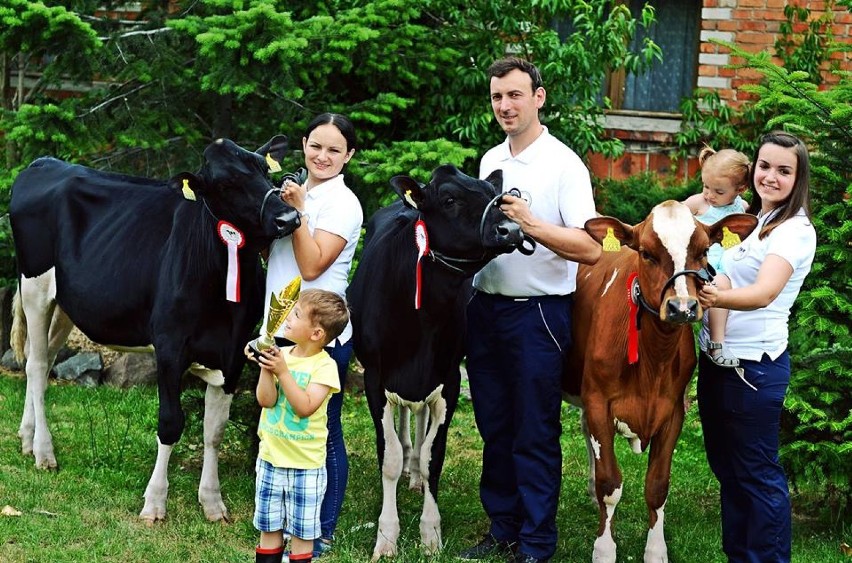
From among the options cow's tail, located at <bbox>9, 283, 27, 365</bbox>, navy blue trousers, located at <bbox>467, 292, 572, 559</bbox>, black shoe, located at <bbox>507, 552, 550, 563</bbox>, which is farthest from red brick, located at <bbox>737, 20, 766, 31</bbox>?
cow's tail, located at <bbox>9, 283, 27, 365</bbox>

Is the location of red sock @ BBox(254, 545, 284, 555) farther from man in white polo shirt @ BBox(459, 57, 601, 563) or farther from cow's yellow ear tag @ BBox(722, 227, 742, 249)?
cow's yellow ear tag @ BBox(722, 227, 742, 249)

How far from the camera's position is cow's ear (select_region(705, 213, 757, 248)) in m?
4.79

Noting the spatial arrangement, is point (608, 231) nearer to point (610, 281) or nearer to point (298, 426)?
point (610, 281)

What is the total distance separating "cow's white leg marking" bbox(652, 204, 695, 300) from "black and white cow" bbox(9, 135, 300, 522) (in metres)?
1.66

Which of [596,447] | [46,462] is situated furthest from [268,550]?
[46,462]

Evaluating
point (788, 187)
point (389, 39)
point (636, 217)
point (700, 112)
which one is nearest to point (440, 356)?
point (788, 187)

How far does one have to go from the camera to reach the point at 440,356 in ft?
18.3

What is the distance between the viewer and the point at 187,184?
18.4 feet

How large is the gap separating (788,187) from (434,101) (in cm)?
470

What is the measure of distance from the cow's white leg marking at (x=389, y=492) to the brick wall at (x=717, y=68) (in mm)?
5988

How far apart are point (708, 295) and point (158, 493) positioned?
319 cm

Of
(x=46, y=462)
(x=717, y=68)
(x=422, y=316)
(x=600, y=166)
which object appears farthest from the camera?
(x=600, y=166)

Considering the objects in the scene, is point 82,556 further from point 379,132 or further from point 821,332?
point 379,132

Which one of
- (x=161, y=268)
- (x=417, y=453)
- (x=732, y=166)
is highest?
(x=732, y=166)
